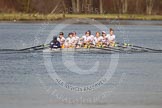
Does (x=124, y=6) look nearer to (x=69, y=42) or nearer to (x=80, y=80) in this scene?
(x=69, y=42)

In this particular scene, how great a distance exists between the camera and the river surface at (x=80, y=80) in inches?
1006

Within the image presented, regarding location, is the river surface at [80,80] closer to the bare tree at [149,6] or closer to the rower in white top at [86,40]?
the rower in white top at [86,40]

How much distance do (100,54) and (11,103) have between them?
1798cm

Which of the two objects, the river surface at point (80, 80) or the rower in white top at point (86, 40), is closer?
the river surface at point (80, 80)

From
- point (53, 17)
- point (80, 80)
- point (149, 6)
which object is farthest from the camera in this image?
point (149, 6)

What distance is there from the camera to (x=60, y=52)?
41.8 metres

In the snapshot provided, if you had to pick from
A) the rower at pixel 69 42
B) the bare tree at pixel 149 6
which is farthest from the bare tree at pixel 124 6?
the rower at pixel 69 42

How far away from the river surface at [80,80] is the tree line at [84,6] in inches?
1891

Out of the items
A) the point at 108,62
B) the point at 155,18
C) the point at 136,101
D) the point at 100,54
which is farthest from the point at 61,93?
the point at 155,18

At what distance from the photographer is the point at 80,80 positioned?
31.2 metres

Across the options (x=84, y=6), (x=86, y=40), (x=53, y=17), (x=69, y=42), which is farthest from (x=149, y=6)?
(x=69, y=42)

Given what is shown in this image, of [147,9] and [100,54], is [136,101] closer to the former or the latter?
[100,54]

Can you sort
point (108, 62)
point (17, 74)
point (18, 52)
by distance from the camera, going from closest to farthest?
1. point (17, 74)
2. point (108, 62)
3. point (18, 52)

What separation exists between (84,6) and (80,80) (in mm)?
67427
